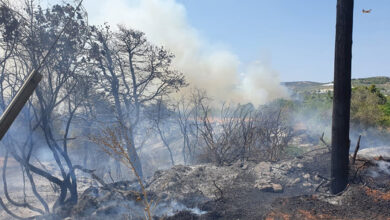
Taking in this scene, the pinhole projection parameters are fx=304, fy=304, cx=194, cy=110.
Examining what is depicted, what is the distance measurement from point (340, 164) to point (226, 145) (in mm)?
5834

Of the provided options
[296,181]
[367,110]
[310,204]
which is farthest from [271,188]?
[367,110]

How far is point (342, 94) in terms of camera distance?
6059mm

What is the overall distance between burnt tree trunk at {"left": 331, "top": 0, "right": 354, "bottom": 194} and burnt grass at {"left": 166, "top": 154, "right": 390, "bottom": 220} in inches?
13.2

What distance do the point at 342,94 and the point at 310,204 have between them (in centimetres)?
225

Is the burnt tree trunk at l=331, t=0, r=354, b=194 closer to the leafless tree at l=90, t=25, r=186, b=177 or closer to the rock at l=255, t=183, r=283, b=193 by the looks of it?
the rock at l=255, t=183, r=283, b=193

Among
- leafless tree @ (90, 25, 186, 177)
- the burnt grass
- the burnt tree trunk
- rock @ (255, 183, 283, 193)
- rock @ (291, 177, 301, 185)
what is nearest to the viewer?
the burnt grass

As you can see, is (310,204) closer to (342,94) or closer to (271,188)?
(271,188)

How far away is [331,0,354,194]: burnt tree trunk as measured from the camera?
5961 millimetres

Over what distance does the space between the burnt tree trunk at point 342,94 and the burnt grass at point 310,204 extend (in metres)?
0.34

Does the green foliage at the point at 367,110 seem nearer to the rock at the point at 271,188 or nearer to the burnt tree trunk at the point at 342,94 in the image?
the rock at the point at 271,188

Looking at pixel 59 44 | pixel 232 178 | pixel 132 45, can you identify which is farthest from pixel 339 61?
pixel 132 45

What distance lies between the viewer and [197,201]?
7.36m

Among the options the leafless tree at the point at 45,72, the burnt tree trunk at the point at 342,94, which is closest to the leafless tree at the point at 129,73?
the leafless tree at the point at 45,72

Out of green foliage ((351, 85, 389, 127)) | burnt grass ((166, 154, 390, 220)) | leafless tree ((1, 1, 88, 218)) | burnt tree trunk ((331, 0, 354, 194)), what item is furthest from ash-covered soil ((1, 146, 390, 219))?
green foliage ((351, 85, 389, 127))
